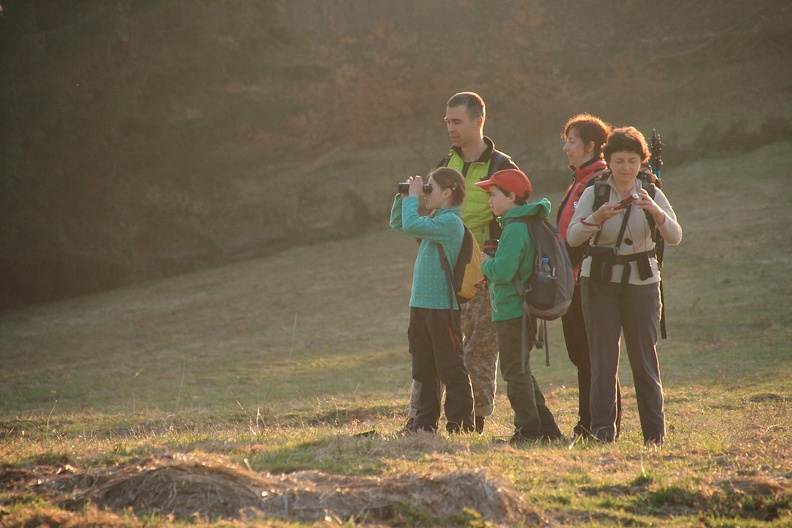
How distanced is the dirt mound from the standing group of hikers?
1.44 metres

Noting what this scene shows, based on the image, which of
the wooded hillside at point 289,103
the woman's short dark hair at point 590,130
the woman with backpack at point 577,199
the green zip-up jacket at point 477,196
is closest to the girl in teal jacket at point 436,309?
the green zip-up jacket at point 477,196

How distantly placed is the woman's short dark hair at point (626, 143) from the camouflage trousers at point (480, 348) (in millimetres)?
1199

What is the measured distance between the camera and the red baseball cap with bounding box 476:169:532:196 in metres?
5.30

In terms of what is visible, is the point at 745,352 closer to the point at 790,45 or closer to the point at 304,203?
the point at 304,203

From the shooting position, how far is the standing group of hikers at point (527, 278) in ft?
17.2

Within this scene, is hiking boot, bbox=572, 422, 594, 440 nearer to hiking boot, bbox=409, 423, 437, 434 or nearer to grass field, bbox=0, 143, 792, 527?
grass field, bbox=0, 143, 792, 527

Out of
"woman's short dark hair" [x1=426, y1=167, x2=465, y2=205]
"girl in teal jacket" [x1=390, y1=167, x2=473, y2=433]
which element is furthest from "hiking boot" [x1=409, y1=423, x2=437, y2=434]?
"woman's short dark hair" [x1=426, y1=167, x2=465, y2=205]

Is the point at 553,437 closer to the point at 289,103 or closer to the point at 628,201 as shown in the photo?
the point at 628,201

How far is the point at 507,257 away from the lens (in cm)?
519

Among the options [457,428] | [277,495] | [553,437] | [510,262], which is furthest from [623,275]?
[277,495]

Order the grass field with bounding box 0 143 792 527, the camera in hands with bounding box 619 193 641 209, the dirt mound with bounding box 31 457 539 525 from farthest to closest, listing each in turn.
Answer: the camera in hands with bounding box 619 193 641 209, the grass field with bounding box 0 143 792 527, the dirt mound with bounding box 31 457 539 525

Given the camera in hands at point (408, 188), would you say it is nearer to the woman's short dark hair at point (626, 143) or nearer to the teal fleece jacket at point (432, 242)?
the teal fleece jacket at point (432, 242)

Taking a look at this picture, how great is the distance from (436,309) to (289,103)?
19.9 metres

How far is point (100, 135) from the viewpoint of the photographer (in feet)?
71.1
